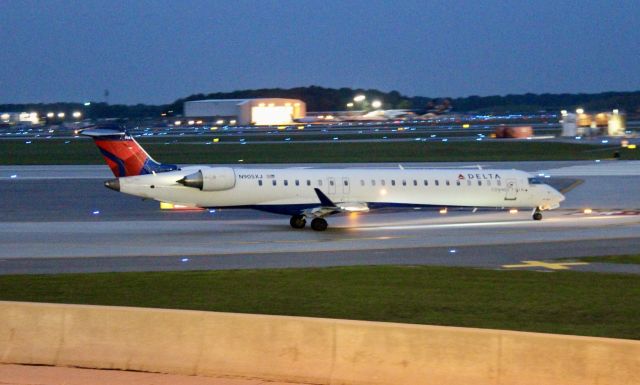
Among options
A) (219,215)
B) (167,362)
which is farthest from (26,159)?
(167,362)

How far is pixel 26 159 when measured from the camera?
2744 inches

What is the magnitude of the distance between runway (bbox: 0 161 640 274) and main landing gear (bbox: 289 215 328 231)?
0.40 metres

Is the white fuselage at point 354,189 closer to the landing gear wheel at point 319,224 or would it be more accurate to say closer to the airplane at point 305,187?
the airplane at point 305,187

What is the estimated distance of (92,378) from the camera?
11703 millimetres

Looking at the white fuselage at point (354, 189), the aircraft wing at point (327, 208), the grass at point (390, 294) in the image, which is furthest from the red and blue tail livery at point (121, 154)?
the grass at point (390, 294)

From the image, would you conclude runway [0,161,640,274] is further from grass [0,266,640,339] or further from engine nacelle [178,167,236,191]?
grass [0,266,640,339]

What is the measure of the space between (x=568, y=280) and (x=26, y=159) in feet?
187

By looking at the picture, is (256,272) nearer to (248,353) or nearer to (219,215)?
(248,353)

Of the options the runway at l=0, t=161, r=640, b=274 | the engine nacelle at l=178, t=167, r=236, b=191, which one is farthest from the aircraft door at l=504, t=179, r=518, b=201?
the engine nacelle at l=178, t=167, r=236, b=191

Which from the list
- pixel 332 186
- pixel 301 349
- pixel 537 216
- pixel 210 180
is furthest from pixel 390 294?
pixel 537 216

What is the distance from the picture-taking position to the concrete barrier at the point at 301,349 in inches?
411

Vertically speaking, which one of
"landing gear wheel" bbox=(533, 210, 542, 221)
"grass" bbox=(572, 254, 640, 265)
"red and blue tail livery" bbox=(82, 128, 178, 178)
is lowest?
"landing gear wheel" bbox=(533, 210, 542, 221)

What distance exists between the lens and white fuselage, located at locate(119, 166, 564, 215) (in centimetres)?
3080

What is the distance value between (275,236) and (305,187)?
260cm
